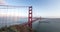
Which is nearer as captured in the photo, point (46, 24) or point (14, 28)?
point (14, 28)

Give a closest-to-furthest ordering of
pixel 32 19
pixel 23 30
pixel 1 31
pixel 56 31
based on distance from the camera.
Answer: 1. pixel 1 31
2. pixel 23 30
3. pixel 32 19
4. pixel 56 31

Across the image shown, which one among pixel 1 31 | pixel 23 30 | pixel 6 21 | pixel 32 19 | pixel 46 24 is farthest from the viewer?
Answer: pixel 46 24

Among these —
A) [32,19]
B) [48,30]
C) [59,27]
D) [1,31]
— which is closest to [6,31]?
[1,31]

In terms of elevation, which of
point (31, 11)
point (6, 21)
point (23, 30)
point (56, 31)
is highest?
point (31, 11)

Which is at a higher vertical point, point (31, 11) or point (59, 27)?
point (31, 11)

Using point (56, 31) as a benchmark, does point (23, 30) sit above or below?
above

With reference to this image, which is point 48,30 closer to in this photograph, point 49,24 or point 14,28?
point 49,24

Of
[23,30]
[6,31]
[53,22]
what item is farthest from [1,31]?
[53,22]

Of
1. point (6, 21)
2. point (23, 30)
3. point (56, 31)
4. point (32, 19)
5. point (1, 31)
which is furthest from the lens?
point (56, 31)

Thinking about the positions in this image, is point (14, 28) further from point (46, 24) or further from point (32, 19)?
point (46, 24)
